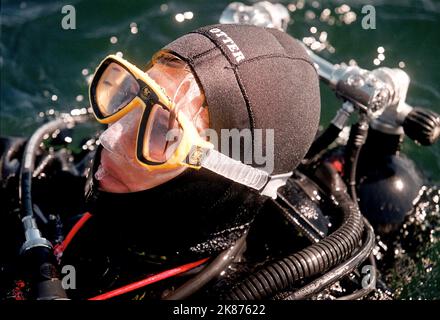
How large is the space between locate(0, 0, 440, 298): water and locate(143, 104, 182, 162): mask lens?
9.88 feet

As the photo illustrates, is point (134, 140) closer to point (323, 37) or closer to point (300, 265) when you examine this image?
point (300, 265)

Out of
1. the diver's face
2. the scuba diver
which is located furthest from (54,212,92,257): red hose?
the diver's face

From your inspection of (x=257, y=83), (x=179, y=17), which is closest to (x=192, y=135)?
(x=257, y=83)

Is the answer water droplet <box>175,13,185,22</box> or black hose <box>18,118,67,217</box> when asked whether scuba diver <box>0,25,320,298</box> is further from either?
water droplet <box>175,13,185,22</box>

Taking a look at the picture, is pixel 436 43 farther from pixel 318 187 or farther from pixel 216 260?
pixel 216 260

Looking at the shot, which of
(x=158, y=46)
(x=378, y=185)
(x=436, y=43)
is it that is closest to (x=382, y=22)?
(x=436, y=43)

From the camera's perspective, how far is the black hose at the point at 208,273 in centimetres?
277

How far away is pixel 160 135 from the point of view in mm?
2545

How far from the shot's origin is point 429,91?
223 inches

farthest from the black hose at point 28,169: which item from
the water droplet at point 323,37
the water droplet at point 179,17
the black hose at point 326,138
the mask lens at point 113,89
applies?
the water droplet at point 323,37

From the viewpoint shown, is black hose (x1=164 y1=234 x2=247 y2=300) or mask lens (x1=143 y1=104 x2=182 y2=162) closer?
mask lens (x1=143 y1=104 x2=182 y2=162)

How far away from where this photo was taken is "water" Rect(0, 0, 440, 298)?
18.0 ft

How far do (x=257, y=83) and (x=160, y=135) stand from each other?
51cm
